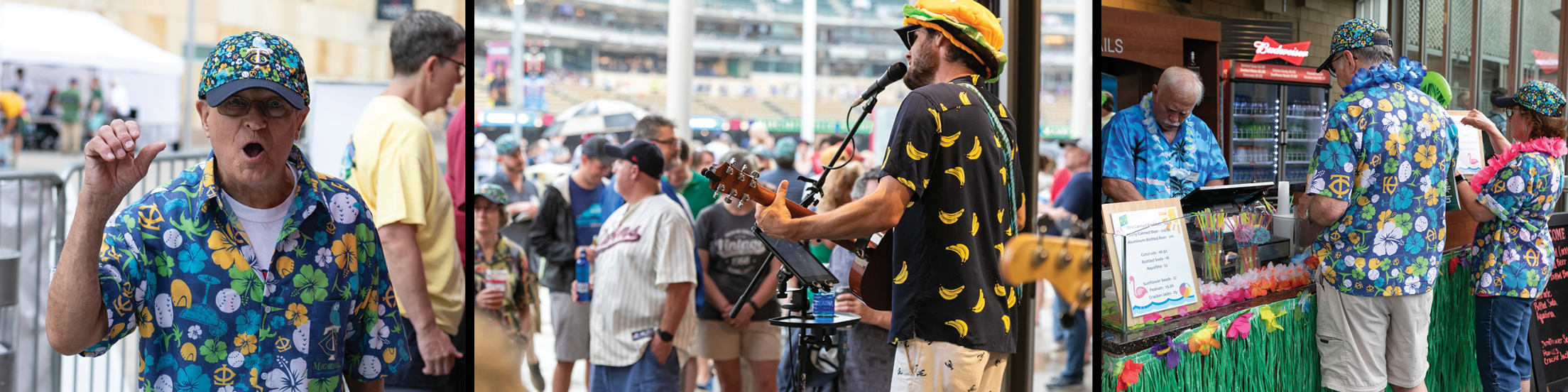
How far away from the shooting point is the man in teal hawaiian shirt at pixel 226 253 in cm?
125

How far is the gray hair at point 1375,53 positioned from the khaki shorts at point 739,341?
7.83ft

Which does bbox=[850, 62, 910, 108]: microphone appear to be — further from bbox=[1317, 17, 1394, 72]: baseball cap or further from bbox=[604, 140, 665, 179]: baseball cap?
bbox=[1317, 17, 1394, 72]: baseball cap

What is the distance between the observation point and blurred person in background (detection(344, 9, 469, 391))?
8.02 ft

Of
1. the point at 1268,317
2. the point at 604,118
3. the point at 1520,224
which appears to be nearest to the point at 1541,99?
the point at 1520,224

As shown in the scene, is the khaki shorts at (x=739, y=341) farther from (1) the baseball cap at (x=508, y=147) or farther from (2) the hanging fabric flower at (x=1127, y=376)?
(2) the hanging fabric flower at (x=1127, y=376)

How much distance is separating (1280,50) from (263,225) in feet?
11.1

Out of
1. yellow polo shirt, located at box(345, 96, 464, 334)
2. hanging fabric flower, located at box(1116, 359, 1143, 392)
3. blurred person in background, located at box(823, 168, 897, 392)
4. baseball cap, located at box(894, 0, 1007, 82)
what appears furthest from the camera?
blurred person in background, located at box(823, 168, 897, 392)

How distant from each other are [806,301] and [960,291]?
0.59 meters

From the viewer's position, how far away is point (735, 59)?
111 feet

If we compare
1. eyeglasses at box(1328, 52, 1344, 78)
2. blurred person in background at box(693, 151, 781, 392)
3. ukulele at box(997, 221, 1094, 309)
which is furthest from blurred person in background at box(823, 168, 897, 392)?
ukulele at box(997, 221, 1094, 309)

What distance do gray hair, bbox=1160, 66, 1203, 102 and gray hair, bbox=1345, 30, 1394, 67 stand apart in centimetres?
55

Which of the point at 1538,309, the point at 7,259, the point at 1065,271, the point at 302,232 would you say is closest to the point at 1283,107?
the point at 1538,309

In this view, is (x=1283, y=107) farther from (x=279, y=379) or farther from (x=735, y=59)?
(x=735, y=59)

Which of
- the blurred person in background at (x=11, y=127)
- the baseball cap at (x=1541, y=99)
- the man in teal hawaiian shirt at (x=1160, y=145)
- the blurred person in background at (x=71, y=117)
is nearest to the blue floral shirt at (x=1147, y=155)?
the man in teal hawaiian shirt at (x=1160, y=145)
